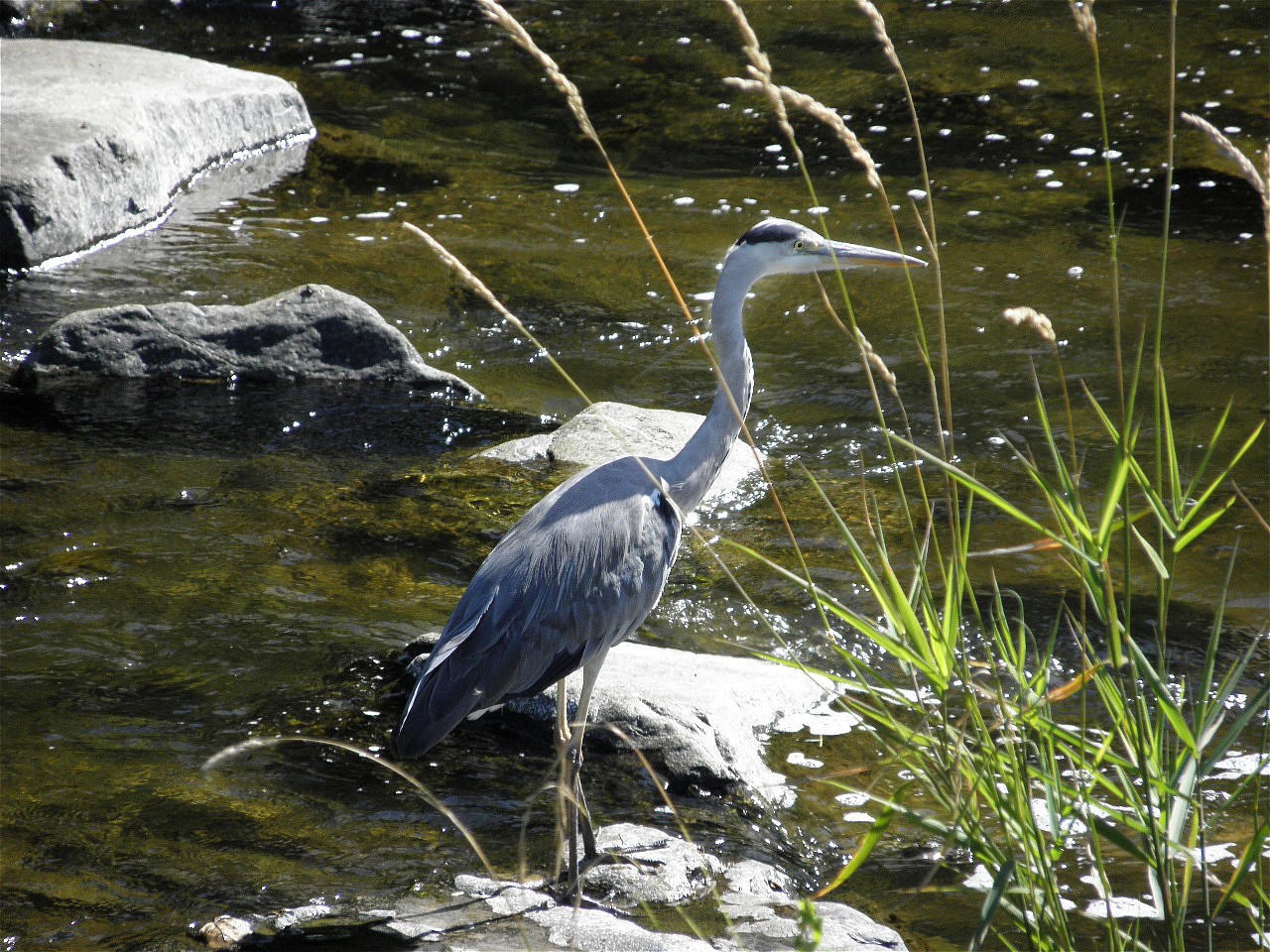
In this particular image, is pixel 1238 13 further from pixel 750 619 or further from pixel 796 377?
pixel 750 619

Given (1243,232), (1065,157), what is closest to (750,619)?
(1243,232)

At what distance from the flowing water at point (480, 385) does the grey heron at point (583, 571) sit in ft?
1.12

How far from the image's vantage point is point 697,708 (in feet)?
12.0

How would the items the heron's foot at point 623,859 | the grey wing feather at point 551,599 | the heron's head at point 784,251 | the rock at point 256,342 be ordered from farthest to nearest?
the rock at point 256,342 → the heron's head at point 784,251 → the grey wing feather at point 551,599 → the heron's foot at point 623,859

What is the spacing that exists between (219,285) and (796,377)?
315 centimetres

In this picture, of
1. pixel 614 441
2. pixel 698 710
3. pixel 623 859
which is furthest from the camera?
pixel 614 441

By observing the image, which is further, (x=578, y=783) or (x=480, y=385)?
(x=480, y=385)

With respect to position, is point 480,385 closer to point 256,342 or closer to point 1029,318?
point 256,342

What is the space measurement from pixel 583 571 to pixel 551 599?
12 centimetres

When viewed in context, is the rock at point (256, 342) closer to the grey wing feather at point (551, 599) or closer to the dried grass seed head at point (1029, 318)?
the grey wing feather at point (551, 599)

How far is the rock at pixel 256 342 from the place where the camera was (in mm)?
5875

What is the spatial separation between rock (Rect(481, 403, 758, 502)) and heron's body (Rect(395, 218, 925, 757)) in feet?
4.68

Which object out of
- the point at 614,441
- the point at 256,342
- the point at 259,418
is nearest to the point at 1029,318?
the point at 614,441

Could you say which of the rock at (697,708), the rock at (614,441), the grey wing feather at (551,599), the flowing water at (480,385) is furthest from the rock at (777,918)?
the rock at (614,441)
